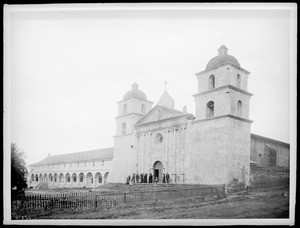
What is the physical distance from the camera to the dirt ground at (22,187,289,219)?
8508 mm

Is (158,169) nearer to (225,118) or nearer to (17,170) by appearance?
(225,118)

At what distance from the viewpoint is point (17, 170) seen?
8.69 m

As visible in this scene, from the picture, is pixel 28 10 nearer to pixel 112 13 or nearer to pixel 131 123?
pixel 112 13

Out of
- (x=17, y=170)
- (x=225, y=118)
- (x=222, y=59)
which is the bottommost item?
(x=17, y=170)

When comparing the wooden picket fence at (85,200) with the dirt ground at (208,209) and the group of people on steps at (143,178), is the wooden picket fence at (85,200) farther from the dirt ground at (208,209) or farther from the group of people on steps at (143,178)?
the group of people on steps at (143,178)

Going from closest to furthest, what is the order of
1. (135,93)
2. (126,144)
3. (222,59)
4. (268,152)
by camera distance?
(268,152), (222,59), (135,93), (126,144)

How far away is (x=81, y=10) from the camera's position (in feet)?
27.7

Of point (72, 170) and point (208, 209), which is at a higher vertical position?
point (72, 170)

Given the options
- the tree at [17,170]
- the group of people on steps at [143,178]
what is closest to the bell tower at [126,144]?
the group of people on steps at [143,178]

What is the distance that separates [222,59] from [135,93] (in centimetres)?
259

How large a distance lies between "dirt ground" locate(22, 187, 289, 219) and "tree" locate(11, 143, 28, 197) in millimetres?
780

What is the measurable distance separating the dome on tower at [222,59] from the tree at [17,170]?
519 cm

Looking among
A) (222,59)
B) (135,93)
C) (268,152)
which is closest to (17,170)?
(135,93)

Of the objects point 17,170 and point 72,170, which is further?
point 72,170
